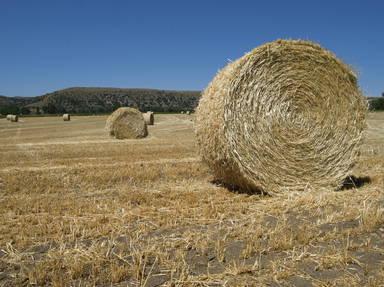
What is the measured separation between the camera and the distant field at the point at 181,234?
12.3 ft

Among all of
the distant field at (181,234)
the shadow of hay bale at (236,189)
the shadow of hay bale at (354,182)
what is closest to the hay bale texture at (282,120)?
the shadow of hay bale at (236,189)

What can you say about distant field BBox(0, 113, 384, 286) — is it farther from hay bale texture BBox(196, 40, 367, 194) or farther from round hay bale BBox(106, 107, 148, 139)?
round hay bale BBox(106, 107, 148, 139)

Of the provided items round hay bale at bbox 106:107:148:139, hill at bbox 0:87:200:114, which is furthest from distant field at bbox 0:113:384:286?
hill at bbox 0:87:200:114

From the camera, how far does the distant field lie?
3738 millimetres

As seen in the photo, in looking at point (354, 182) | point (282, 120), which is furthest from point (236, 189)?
point (354, 182)

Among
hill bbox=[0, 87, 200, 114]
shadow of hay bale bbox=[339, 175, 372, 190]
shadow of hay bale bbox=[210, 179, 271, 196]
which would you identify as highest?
hill bbox=[0, 87, 200, 114]

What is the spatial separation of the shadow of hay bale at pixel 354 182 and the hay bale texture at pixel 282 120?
256 mm

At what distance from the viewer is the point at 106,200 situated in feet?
21.3

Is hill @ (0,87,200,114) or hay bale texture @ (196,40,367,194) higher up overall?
hill @ (0,87,200,114)

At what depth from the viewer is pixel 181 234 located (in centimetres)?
481

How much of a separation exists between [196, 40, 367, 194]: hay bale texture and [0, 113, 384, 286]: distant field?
42 centimetres

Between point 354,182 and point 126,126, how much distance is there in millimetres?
13207

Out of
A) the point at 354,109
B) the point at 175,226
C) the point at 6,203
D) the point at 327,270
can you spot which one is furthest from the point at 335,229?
the point at 6,203

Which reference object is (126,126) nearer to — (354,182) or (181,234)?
(354,182)
